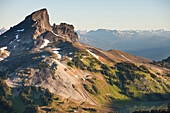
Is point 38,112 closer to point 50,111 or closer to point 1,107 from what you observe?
point 50,111

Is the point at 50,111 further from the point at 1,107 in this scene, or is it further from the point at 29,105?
the point at 1,107

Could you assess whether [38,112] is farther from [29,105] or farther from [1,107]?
[1,107]

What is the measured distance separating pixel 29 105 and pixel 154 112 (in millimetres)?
97235

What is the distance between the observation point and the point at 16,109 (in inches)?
7859

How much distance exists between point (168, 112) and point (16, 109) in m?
116

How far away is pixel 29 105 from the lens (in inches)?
7859

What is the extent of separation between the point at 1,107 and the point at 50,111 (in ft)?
127

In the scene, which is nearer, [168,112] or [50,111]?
[168,112]

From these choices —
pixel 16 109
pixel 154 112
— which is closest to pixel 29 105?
pixel 16 109

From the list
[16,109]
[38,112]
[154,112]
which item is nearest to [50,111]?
[38,112]

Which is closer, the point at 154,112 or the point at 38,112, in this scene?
the point at 154,112

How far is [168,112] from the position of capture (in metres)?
152

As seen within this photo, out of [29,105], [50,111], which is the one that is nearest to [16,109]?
[29,105]

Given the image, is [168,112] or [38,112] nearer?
[168,112]
